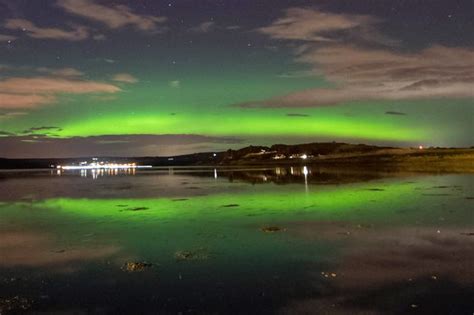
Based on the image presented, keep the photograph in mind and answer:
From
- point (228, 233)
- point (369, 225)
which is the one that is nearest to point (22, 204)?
point (228, 233)

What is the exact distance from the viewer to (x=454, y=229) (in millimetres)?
17938

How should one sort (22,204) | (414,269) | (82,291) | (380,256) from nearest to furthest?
1. (82,291)
2. (414,269)
3. (380,256)
4. (22,204)

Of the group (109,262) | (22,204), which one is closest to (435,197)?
(109,262)

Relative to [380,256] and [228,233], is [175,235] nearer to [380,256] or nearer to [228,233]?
[228,233]

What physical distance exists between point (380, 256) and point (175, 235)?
8.54m

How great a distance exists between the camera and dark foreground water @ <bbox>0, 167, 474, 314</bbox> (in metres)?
9.88

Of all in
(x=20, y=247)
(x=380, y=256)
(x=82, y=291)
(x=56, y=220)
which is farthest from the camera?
(x=56, y=220)

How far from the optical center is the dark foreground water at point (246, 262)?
988 centimetres

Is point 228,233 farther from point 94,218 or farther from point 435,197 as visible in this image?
point 435,197

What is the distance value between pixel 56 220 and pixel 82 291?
15494 millimetres

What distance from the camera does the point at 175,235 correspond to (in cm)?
1889

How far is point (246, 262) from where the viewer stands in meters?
13.7

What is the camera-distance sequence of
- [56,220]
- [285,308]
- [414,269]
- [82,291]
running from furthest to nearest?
[56,220], [414,269], [82,291], [285,308]

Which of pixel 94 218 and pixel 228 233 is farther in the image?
pixel 94 218
